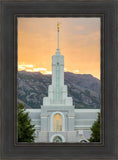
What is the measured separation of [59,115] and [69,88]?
590 millimetres

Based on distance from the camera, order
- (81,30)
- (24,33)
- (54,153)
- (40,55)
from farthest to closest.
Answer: (40,55) → (81,30) → (24,33) → (54,153)

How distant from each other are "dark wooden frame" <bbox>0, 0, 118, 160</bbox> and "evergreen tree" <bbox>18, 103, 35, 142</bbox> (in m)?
0.22

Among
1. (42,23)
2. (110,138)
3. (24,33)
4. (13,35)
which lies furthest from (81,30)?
(110,138)

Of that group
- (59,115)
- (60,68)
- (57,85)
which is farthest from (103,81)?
(59,115)

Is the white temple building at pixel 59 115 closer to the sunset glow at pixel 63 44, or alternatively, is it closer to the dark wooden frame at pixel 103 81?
the sunset glow at pixel 63 44

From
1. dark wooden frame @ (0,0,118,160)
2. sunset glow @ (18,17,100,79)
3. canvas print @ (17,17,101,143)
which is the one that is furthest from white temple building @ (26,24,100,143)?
dark wooden frame @ (0,0,118,160)

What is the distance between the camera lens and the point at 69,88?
102 inches

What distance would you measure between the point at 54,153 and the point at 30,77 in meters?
1.19

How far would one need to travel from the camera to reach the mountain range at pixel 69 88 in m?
2.29

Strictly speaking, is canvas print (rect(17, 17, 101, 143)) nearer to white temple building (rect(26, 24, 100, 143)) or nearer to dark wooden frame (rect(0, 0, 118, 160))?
white temple building (rect(26, 24, 100, 143))

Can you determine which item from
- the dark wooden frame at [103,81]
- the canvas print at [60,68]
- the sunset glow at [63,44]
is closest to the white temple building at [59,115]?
the canvas print at [60,68]

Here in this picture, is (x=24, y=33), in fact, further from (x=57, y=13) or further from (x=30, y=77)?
(x=57, y=13)

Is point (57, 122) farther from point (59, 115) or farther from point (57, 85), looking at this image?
point (57, 85)

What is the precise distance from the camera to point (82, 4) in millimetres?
1437
